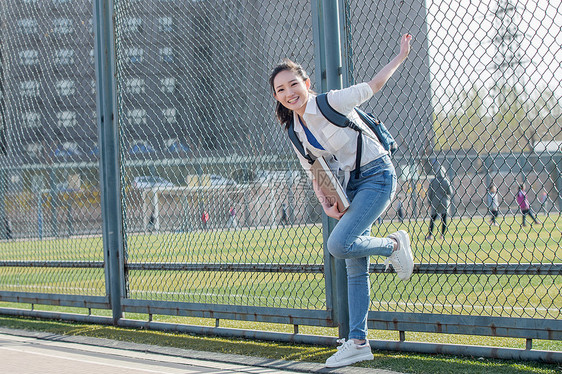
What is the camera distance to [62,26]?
259 inches

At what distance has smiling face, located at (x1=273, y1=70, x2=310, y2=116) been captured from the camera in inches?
146

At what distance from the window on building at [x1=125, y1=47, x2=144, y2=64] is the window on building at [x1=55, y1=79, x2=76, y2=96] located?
123 centimetres

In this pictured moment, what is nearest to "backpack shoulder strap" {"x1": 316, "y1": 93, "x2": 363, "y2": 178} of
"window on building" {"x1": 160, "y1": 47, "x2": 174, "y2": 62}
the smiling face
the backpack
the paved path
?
the backpack

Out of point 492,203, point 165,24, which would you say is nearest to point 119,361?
point 165,24

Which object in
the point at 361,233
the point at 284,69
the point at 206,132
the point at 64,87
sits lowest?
the point at 361,233

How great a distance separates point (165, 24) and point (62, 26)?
165 centimetres

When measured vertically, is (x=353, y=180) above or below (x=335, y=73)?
below

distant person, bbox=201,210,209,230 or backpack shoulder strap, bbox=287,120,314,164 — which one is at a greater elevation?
backpack shoulder strap, bbox=287,120,314,164

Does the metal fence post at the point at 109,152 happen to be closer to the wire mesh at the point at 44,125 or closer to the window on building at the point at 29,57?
the wire mesh at the point at 44,125

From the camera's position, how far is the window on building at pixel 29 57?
6898mm

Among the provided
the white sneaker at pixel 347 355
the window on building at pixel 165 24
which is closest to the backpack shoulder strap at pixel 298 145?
the white sneaker at pixel 347 355

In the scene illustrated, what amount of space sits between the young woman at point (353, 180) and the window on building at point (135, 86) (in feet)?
7.41

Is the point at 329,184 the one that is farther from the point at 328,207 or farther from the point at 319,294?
the point at 319,294

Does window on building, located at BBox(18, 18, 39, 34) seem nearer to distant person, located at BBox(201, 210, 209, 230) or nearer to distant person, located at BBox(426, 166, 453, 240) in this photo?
distant person, located at BBox(201, 210, 209, 230)
